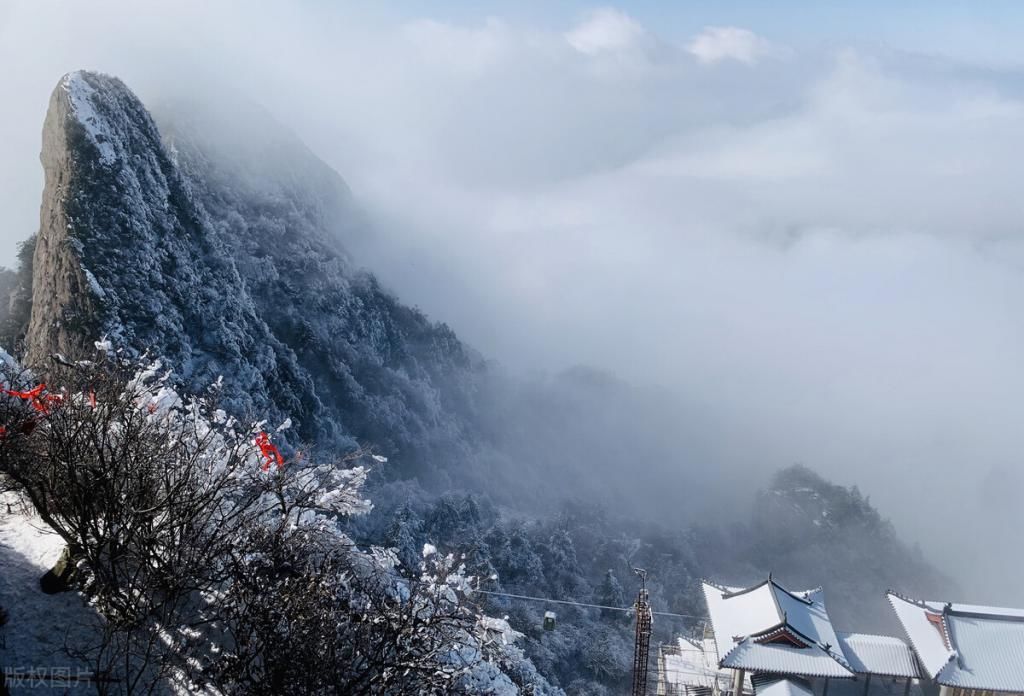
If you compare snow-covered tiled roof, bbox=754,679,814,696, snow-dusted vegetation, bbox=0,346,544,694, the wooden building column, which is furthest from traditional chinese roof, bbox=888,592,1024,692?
snow-dusted vegetation, bbox=0,346,544,694

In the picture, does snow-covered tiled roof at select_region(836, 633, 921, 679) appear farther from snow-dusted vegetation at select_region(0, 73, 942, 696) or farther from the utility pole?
snow-dusted vegetation at select_region(0, 73, 942, 696)

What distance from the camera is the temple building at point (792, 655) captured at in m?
28.3

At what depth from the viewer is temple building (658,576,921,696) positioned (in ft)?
92.9

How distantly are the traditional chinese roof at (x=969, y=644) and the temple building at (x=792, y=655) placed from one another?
98 cm

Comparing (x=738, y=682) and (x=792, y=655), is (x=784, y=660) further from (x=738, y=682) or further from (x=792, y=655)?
(x=738, y=682)

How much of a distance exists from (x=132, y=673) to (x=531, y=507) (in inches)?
2375

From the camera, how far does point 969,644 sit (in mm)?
29438

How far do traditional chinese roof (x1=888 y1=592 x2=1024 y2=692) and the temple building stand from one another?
3.22 feet

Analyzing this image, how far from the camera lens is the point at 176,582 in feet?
38.8

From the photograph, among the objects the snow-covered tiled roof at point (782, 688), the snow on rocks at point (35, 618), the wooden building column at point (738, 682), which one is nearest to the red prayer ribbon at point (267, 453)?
the snow on rocks at point (35, 618)

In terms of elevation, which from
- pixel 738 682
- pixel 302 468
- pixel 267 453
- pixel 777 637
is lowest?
pixel 738 682

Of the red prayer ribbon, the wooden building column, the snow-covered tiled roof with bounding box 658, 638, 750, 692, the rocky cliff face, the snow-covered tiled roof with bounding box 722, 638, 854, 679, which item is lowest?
the snow-covered tiled roof with bounding box 658, 638, 750, 692

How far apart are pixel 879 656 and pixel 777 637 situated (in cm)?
488

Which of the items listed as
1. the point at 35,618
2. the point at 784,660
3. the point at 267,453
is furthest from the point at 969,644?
the point at 35,618
